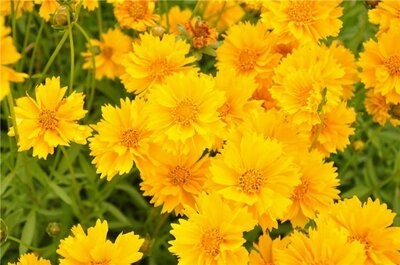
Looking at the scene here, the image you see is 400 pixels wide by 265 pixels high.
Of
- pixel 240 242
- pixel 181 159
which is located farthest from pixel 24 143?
pixel 240 242

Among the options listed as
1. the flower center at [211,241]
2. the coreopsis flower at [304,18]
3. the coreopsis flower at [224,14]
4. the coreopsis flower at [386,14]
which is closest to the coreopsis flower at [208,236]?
the flower center at [211,241]

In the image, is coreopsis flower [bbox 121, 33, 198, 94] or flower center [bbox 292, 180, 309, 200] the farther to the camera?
coreopsis flower [bbox 121, 33, 198, 94]

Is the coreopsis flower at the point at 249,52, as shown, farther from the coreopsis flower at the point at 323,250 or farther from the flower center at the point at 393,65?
the coreopsis flower at the point at 323,250

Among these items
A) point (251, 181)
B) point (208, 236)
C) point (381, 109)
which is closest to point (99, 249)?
point (208, 236)

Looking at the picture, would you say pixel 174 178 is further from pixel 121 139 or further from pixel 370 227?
pixel 370 227

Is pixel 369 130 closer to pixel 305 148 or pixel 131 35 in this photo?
pixel 305 148

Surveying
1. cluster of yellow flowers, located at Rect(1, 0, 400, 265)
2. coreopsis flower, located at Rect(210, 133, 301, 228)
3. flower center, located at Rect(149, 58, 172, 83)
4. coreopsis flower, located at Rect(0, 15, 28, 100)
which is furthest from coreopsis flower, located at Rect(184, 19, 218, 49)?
coreopsis flower, located at Rect(0, 15, 28, 100)

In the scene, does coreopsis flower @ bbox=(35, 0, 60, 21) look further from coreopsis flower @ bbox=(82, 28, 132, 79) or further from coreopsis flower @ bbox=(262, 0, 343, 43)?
coreopsis flower @ bbox=(262, 0, 343, 43)
